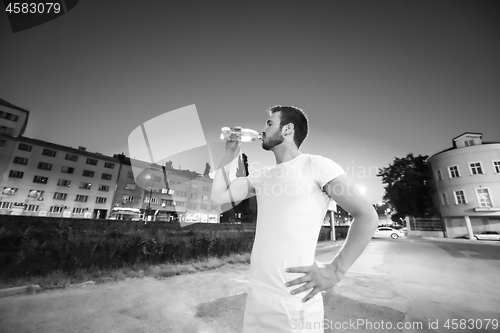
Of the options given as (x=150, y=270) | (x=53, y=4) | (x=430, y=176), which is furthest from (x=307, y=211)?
(x=430, y=176)

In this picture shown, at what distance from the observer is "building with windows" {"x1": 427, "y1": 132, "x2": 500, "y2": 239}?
84.5 feet

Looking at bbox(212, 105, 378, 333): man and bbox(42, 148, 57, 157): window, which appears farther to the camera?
bbox(42, 148, 57, 157): window

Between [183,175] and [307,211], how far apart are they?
66955 millimetres

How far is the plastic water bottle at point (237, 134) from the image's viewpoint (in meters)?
2.15

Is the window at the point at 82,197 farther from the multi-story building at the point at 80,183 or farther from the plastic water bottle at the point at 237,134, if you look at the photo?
the plastic water bottle at the point at 237,134

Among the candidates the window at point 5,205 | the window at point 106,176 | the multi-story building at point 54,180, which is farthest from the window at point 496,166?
the window at point 5,205

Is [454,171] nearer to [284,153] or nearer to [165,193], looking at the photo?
[284,153]

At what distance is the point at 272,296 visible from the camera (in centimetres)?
134

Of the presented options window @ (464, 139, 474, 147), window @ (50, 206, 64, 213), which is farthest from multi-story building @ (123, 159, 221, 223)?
window @ (464, 139, 474, 147)

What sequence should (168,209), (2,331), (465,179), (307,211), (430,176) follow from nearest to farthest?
(307,211)
(2,331)
(465,179)
(430,176)
(168,209)

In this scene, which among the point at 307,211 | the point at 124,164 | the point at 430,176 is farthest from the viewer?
the point at 124,164

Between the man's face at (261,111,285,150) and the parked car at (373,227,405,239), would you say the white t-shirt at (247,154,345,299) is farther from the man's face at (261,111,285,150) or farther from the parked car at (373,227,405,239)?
the parked car at (373,227,405,239)

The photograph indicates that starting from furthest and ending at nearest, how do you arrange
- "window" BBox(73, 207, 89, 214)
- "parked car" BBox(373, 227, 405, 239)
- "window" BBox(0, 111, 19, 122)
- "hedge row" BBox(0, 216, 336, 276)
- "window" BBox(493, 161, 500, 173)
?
"window" BBox(73, 207, 89, 214) → "window" BBox(0, 111, 19, 122) → "parked car" BBox(373, 227, 405, 239) → "window" BBox(493, 161, 500, 173) → "hedge row" BBox(0, 216, 336, 276)

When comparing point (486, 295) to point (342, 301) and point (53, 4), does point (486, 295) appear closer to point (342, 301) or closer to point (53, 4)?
point (342, 301)
